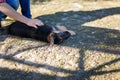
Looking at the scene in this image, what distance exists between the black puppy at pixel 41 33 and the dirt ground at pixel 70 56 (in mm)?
64

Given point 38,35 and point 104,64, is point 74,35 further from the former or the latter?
point 104,64

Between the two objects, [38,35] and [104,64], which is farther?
[38,35]

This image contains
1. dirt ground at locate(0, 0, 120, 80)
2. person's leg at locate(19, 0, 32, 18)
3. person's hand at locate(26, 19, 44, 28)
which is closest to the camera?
dirt ground at locate(0, 0, 120, 80)

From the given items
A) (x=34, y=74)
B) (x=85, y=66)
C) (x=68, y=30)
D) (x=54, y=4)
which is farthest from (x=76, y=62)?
(x=54, y=4)

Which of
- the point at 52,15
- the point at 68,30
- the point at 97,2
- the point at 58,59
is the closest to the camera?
the point at 58,59

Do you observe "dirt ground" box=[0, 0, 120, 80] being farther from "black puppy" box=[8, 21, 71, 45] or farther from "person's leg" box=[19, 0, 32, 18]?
"person's leg" box=[19, 0, 32, 18]

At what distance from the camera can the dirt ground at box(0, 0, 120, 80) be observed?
3383mm

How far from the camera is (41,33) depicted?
387 centimetres

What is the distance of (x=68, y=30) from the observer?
13.6 feet

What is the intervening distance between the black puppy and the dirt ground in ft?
0.21

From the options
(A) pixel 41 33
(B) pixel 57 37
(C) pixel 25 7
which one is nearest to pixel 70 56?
(B) pixel 57 37

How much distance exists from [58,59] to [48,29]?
1.46 feet

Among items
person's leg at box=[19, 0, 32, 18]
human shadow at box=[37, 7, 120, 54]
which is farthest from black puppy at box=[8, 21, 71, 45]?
person's leg at box=[19, 0, 32, 18]

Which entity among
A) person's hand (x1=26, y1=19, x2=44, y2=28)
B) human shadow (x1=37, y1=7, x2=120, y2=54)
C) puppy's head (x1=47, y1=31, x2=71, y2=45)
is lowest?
human shadow (x1=37, y1=7, x2=120, y2=54)
